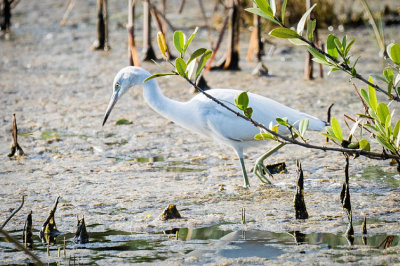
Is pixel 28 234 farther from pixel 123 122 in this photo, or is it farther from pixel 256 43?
pixel 256 43

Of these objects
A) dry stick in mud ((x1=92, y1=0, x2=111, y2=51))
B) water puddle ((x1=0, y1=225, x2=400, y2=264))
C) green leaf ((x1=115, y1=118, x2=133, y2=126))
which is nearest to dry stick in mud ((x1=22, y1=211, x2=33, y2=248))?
water puddle ((x1=0, y1=225, x2=400, y2=264))

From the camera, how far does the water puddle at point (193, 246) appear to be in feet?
10.2

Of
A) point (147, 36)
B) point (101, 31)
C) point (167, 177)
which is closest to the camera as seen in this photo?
point (167, 177)

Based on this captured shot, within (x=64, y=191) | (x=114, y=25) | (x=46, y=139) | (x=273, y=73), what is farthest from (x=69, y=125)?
(x=114, y=25)

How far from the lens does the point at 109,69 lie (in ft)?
25.0

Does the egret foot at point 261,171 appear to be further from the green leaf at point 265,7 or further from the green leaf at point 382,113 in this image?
the green leaf at point 265,7

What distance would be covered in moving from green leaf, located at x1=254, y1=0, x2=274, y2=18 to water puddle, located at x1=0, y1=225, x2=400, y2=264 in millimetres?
1067

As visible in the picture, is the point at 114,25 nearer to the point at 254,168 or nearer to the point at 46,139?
the point at 46,139

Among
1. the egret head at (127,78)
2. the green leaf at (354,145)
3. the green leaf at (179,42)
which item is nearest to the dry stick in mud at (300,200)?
the green leaf at (354,145)

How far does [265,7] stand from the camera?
2.85m

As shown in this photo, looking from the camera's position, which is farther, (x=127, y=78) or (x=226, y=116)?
(x=127, y=78)

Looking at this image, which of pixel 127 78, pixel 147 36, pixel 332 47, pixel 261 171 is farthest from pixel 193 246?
pixel 147 36

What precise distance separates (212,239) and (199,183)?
3.20ft

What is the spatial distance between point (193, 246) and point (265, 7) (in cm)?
116
